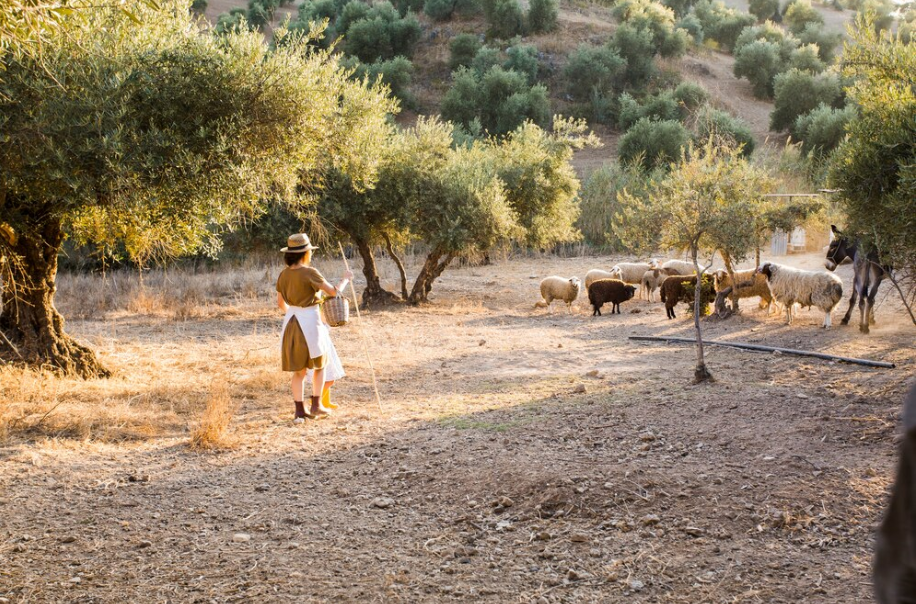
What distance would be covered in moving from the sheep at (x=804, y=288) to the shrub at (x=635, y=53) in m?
37.9

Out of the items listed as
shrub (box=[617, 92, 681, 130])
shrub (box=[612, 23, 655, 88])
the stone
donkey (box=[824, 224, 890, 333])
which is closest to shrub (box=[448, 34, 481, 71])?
shrub (box=[612, 23, 655, 88])

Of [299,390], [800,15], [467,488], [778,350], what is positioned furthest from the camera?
[800,15]

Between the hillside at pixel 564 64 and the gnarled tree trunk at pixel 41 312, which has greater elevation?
the hillside at pixel 564 64

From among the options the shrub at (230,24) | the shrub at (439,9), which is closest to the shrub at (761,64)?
the shrub at (439,9)

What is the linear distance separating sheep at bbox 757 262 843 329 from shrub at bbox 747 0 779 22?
6029cm

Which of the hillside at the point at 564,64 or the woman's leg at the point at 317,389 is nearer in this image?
the woman's leg at the point at 317,389

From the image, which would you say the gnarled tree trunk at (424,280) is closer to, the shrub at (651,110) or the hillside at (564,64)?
the hillside at (564,64)

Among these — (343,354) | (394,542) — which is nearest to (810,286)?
(343,354)

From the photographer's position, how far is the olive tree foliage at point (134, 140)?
814 centimetres

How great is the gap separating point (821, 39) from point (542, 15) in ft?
64.2

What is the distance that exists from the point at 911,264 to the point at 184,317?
49.4 feet

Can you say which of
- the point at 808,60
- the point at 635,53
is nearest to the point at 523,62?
the point at 635,53

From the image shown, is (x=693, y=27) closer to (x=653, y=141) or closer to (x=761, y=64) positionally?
(x=761, y=64)

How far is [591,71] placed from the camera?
49.8 m
